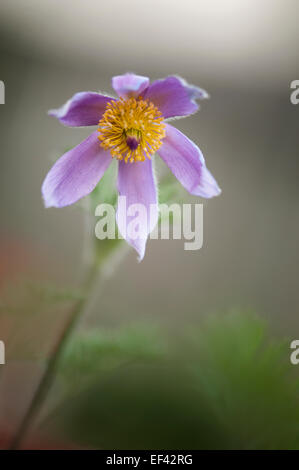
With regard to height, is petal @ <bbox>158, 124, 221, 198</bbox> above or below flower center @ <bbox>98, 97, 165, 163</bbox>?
below

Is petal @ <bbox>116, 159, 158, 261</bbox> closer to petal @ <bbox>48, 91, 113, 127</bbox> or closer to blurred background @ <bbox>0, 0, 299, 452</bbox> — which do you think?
petal @ <bbox>48, 91, 113, 127</bbox>

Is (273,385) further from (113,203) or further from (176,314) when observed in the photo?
(176,314)

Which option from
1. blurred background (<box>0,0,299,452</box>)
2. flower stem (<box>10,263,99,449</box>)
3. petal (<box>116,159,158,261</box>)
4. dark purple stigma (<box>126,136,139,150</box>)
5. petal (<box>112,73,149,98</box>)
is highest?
blurred background (<box>0,0,299,452</box>)

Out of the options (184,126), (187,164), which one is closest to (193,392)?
(187,164)

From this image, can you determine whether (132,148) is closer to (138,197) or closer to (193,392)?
(138,197)

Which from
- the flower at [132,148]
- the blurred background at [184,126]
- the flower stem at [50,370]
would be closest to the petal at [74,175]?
the flower at [132,148]

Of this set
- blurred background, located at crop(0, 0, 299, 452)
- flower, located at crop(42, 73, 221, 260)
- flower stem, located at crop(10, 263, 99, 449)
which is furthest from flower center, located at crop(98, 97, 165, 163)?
blurred background, located at crop(0, 0, 299, 452)
